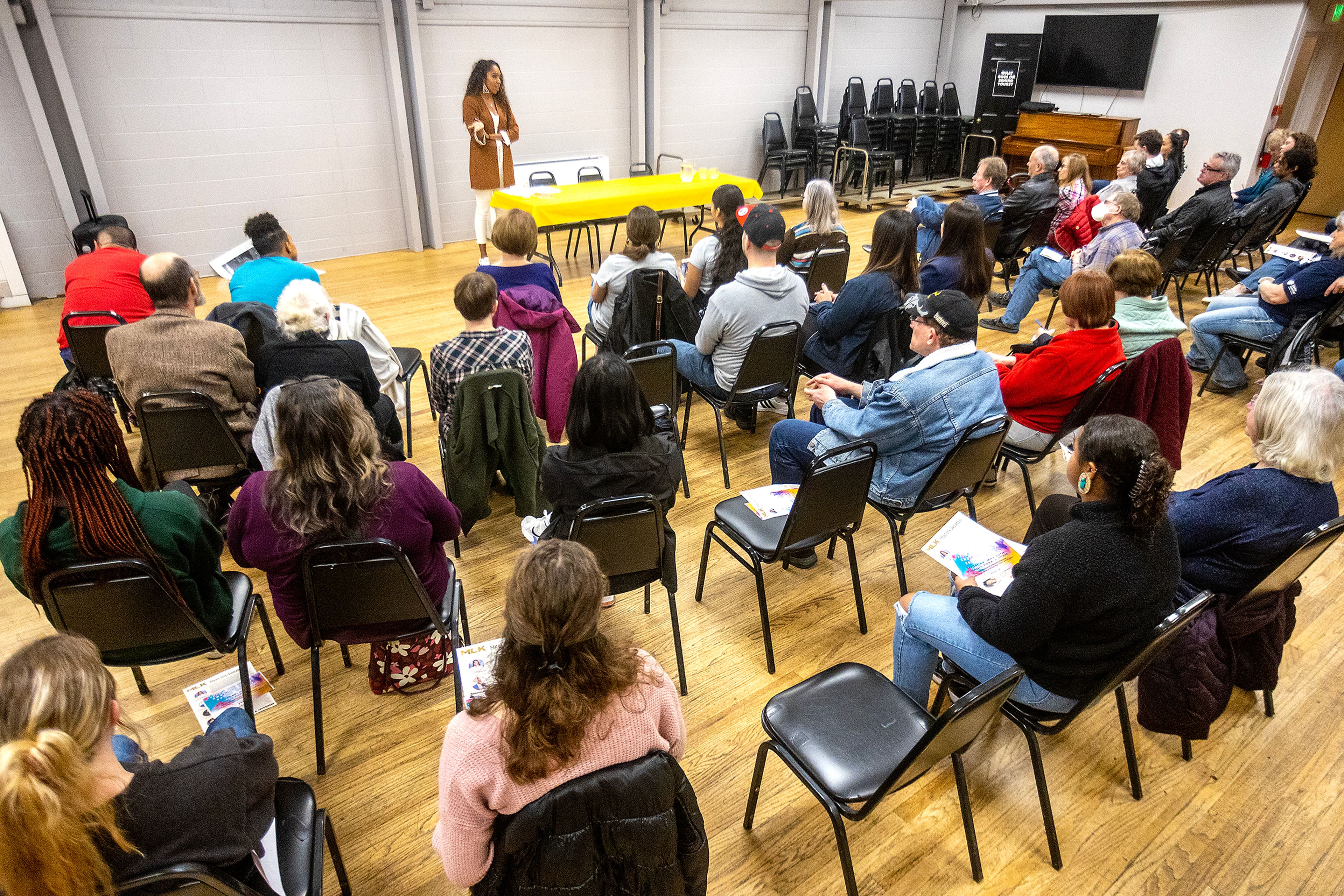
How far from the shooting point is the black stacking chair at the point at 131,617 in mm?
1877

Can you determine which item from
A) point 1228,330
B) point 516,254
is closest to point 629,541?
point 516,254

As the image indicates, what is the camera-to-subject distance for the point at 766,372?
141 inches

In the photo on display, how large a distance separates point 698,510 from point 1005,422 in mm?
1459

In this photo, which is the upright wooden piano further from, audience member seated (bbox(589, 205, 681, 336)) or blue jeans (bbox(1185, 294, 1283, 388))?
audience member seated (bbox(589, 205, 681, 336))

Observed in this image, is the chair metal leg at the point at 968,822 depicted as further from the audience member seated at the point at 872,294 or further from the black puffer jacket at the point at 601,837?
the audience member seated at the point at 872,294

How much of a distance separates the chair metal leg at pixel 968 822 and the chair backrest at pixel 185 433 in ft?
8.96

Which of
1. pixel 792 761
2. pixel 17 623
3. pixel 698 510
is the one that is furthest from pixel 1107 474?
pixel 17 623

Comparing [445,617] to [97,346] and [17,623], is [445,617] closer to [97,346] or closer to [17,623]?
[17,623]

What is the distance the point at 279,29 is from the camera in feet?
21.1

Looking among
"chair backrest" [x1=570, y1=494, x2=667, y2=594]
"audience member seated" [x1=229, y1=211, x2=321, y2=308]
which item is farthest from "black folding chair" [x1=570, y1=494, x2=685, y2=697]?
"audience member seated" [x1=229, y1=211, x2=321, y2=308]

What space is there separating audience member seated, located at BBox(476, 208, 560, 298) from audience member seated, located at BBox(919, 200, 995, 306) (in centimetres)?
214

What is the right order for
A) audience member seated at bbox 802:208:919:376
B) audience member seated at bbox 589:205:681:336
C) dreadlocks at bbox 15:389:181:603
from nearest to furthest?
1. dreadlocks at bbox 15:389:181:603
2. audience member seated at bbox 802:208:919:376
3. audience member seated at bbox 589:205:681:336

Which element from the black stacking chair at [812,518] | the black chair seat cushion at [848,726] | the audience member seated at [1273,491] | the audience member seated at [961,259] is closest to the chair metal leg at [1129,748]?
the audience member seated at [1273,491]

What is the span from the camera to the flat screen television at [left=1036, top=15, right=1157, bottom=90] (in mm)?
9398
